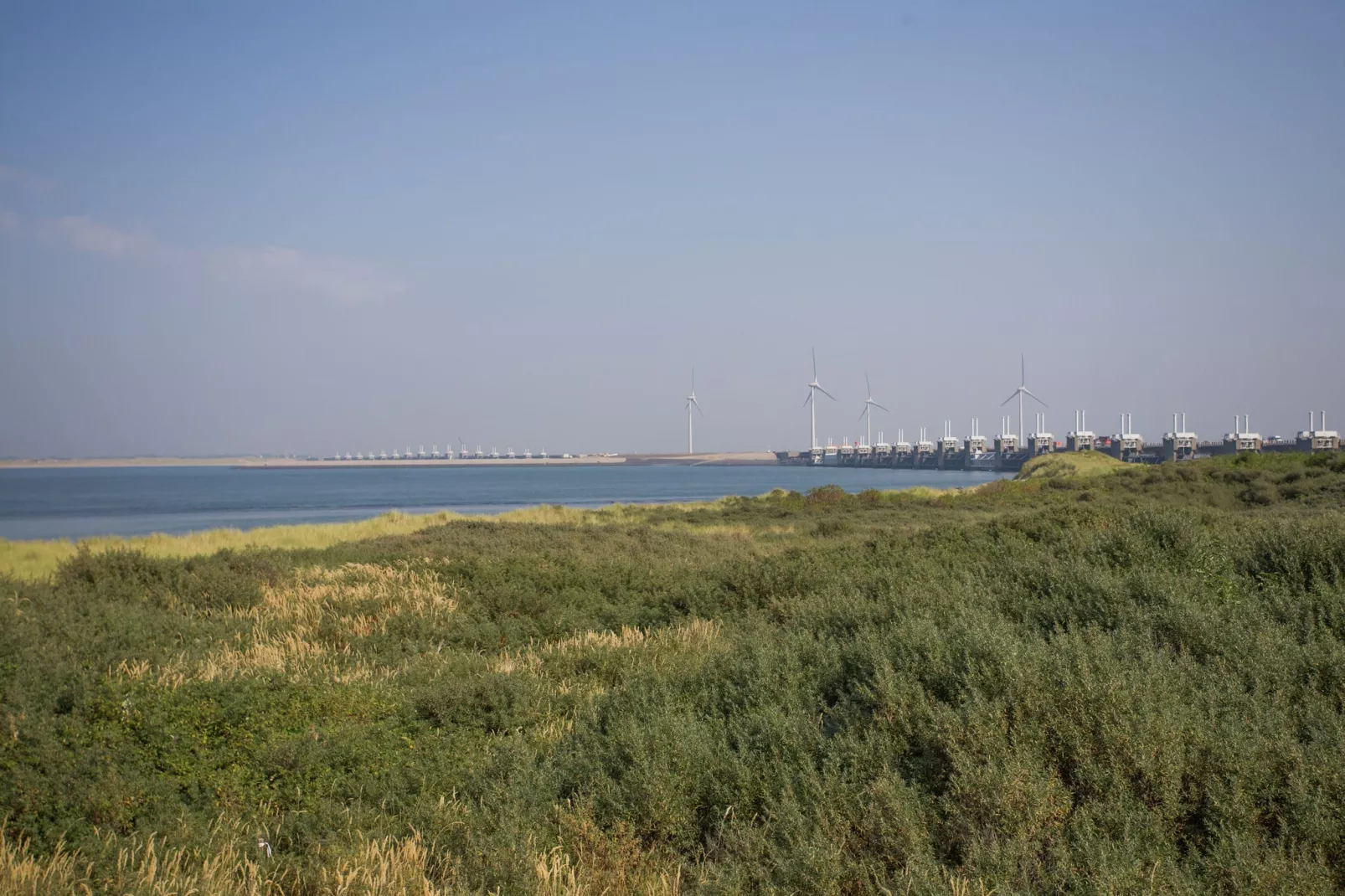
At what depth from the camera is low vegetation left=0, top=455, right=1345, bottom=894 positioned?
479cm

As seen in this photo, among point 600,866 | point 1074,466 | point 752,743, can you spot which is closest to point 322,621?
point 752,743

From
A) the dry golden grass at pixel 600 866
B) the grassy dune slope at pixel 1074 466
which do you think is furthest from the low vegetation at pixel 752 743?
the grassy dune slope at pixel 1074 466

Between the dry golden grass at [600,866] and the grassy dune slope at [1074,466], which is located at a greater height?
the grassy dune slope at [1074,466]

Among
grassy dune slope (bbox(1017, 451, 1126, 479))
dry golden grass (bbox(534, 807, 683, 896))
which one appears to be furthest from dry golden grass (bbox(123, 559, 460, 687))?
grassy dune slope (bbox(1017, 451, 1126, 479))

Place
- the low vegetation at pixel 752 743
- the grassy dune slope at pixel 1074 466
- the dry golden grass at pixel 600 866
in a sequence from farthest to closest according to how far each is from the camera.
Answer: the grassy dune slope at pixel 1074 466 → the dry golden grass at pixel 600 866 → the low vegetation at pixel 752 743

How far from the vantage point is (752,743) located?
6410 millimetres

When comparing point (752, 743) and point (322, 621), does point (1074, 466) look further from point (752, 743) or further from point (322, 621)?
point (752, 743)

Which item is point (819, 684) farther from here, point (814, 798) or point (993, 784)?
point (993, 784)

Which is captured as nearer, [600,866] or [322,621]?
Result: [600,866]

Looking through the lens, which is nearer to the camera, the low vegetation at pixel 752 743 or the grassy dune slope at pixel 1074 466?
the low vegetation at pixel 752 743

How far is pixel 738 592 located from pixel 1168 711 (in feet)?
31.5

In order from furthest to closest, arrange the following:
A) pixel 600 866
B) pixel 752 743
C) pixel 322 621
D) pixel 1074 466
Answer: pixel 1074 466 → pixel 322 621 → pixel 752 743 → pixel 600 866

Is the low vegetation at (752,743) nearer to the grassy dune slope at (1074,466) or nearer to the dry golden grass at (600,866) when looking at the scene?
the dry golden grass at (600,866)

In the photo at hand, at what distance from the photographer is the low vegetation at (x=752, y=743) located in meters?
4.79
